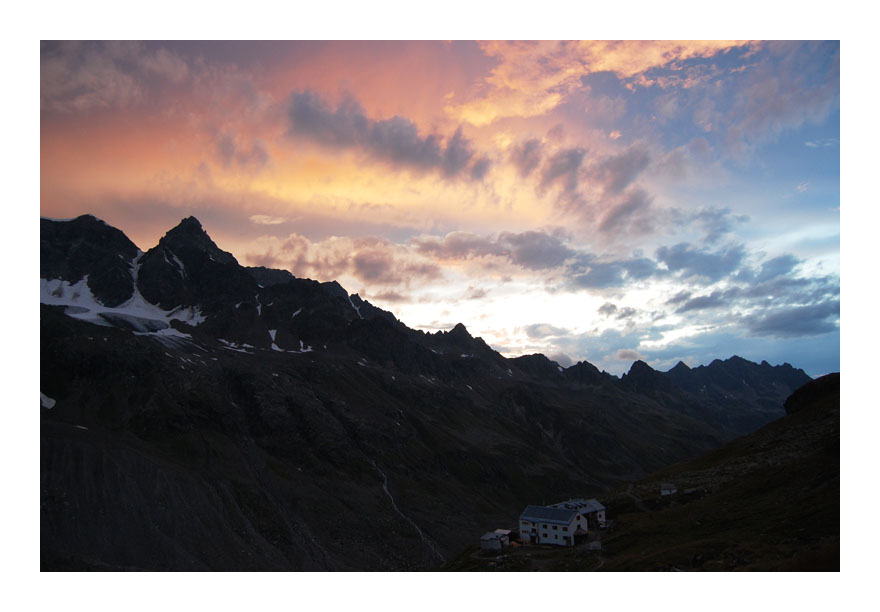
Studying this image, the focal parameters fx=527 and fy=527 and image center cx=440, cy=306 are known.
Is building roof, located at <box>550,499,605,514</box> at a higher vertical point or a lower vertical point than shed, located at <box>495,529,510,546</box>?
higher

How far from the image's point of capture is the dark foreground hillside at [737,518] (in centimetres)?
5162

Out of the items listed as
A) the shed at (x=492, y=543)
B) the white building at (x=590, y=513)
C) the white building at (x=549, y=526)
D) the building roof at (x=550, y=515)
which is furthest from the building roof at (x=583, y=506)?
the shed at (x=492, y=543)

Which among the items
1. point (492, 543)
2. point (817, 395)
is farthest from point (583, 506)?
point (817, 395)

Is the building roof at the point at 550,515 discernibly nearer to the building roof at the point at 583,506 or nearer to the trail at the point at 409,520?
the building roof at the point at 583,506

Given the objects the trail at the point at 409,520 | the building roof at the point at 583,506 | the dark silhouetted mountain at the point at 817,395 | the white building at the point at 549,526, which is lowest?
the trail at the point at 409,520

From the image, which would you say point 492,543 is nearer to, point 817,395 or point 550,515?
point 550,515

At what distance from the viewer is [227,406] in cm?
18375

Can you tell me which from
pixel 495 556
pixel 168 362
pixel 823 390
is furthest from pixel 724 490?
pixel 168 362

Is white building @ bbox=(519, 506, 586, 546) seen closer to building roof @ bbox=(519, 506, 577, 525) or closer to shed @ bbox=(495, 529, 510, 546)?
building roof @ bbox=(519, 506, 577, 525)

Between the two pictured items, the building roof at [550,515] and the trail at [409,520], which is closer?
the building roof at [550,515]

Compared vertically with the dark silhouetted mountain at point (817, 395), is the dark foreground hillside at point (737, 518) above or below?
below

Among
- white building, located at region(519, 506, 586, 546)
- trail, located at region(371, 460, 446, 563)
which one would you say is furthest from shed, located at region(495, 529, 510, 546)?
trail, located at region(371, 460, 446, 563)

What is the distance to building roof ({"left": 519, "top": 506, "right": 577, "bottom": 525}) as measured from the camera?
8038 cm
